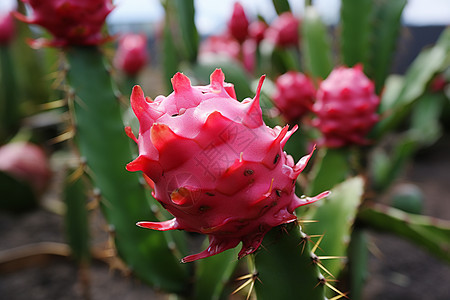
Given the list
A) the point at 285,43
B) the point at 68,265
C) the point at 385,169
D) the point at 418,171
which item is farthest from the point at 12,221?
the point at 418,171

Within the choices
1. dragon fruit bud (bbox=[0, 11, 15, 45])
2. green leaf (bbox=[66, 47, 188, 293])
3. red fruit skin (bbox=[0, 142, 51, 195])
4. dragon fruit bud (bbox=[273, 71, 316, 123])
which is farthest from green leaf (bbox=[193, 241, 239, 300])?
dragon fruit bud (bbox=[0, 11, 15, 45])

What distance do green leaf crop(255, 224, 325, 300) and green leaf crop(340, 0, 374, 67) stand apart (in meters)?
0.90

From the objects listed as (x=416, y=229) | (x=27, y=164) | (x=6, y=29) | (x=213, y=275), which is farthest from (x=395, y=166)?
(x=6, y=29)

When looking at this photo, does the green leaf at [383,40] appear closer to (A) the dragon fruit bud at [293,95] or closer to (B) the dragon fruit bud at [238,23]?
(A) the dragon fruit bud at [293,95]

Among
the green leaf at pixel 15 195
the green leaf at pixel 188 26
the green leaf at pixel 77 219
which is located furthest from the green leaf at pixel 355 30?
the green leaf at pixel 15 195

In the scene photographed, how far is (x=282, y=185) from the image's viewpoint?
0.43 m

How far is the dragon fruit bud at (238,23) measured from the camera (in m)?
1.61

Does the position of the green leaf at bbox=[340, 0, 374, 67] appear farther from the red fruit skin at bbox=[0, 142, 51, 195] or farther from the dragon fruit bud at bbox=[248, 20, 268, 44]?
the red fruit skin at bbox=[0, 142, 51, 195]

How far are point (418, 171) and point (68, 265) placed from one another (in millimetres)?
2056

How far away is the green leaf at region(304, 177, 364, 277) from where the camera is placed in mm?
743

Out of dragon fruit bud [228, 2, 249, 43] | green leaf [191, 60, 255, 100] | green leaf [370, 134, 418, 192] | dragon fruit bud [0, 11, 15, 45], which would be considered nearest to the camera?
green leaf [191, 60, 255, 100]

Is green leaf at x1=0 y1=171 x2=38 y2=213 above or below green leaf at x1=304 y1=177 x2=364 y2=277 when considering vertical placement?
below

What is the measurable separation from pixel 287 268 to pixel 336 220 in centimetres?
31

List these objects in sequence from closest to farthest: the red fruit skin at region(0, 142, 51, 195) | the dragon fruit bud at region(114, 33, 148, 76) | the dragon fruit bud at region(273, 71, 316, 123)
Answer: the dragon fruit bud at region(273, 71, 316, 123)
the red fruit skin at region(0, 142, 51, 195)
the dragon fruit bud at region(114, 33, 148, 76)
